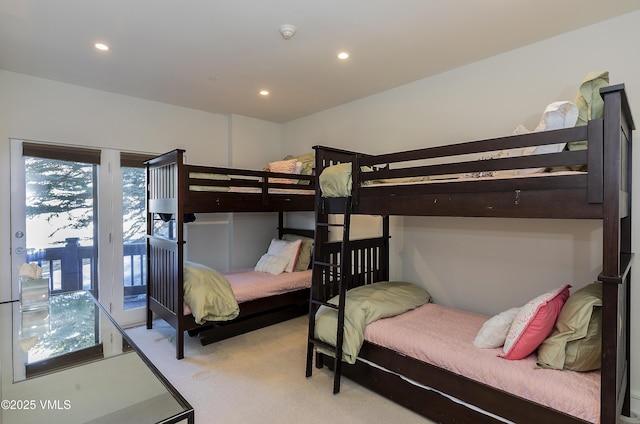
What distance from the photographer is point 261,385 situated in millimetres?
2588

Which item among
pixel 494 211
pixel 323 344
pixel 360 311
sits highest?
pixel 494 211

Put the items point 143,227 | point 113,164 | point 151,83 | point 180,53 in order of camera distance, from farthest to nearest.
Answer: point 143,227 < point 113,164 < point 151,83 < point 180,53

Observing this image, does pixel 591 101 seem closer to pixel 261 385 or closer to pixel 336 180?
pixel 336 180

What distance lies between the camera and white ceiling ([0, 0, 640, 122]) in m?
2.16

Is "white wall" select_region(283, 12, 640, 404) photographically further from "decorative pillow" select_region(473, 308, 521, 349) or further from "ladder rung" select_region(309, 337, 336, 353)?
"ladder rung" select_region(309, 337, 336, 353)

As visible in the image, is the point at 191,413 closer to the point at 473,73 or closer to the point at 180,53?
the point at 180,53

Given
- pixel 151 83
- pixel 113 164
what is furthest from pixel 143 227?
pixel 151 83

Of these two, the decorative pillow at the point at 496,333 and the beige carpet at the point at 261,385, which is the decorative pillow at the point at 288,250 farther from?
the decorative pillow at the point at 496,333

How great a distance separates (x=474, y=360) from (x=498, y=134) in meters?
1.90

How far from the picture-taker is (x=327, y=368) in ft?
9.40

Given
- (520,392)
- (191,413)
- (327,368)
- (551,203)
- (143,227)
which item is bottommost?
(327,368)

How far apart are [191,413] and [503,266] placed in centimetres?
264

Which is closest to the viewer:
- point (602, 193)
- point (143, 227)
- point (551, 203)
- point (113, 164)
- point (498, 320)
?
point (602, 193)

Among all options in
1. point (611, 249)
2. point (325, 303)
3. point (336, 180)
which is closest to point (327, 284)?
point (325, 303)
